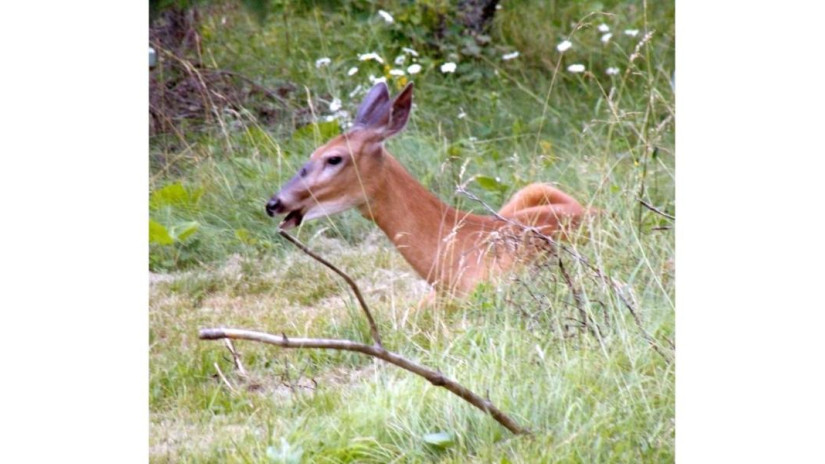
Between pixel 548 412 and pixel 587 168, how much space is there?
1445 mm

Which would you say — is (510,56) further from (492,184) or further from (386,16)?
(492,184)

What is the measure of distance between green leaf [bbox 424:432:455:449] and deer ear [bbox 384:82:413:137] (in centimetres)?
127

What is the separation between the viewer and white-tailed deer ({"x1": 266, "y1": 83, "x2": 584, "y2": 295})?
4.59m

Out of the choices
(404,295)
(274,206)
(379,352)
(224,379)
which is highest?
(379,352)

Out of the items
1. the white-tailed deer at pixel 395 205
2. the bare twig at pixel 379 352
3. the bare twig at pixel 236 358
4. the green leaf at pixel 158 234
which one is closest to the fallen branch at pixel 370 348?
the bare twig at pixel 379 352

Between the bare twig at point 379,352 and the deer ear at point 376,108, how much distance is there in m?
1.23

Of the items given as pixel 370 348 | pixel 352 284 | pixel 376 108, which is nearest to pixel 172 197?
pixel 376 108

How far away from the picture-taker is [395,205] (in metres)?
4.73

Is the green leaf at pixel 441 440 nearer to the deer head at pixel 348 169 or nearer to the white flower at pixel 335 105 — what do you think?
the deer head at pixel 348 169

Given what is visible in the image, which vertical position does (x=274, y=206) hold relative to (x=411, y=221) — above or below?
above

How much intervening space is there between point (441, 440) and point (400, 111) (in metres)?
1.31

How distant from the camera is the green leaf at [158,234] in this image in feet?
14.0

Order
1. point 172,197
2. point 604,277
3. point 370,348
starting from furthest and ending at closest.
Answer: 1. point 172,197
2. point 604,277
3. point 370,348
